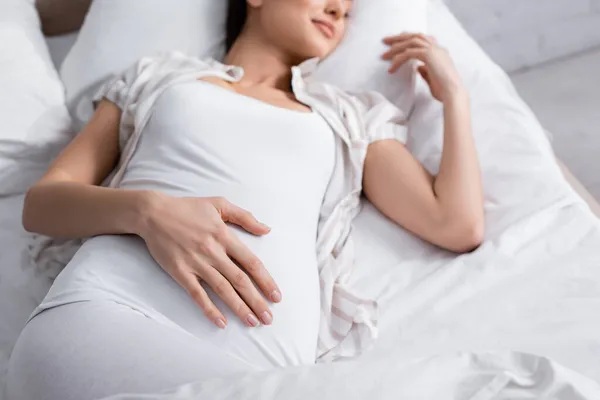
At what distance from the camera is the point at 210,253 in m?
0.93

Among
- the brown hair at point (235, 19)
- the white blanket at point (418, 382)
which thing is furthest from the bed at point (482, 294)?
the brown hair at point (235, 19)

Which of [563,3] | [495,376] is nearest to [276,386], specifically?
[495,376]

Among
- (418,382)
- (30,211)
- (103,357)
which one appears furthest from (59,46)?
(418,382)

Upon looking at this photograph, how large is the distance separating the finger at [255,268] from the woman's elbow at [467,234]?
32cm

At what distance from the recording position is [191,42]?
141cm

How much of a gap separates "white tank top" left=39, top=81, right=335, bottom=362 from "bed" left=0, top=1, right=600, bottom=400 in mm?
137

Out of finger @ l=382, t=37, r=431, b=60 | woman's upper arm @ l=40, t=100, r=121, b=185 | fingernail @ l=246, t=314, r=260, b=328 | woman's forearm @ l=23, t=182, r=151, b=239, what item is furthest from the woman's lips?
fingernail @ l=246, t=314, r=260, b=328

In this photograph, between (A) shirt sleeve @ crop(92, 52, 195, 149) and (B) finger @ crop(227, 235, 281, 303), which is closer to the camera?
(B) finger @ crop(227, 235, 281, 303)

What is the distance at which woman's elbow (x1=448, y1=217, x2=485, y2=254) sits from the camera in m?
1.08

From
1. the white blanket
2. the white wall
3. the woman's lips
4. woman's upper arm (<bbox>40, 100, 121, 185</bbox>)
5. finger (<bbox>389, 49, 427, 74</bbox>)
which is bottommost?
the white wall

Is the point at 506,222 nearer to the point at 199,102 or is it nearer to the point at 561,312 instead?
the point at 561,312

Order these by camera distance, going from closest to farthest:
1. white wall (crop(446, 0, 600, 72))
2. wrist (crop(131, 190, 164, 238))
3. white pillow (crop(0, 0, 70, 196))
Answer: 1. wrist (crop(131, 190, 164, 238))
2. white pillow (crop(0, 0, 70, 196))
3. white wall (crop(446, 0, 600, 72))

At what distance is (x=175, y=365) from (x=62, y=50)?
1.10m

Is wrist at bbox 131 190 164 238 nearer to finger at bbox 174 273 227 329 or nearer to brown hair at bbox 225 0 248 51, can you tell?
finger at bbox 174 273 227 329
